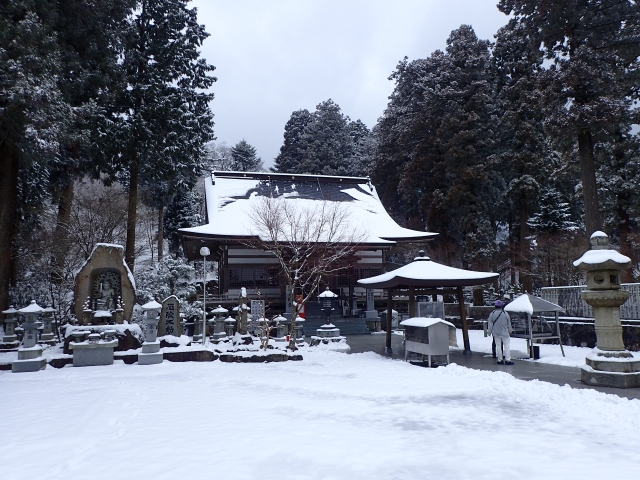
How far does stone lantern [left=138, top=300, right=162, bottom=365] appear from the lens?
36.7 ft

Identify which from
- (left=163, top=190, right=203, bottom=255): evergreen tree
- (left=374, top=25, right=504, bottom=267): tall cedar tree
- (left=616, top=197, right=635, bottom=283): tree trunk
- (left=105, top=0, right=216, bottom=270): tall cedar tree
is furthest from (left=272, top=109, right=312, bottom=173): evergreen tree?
(left=616, top=197, right=635, bottom=283): tree trunk

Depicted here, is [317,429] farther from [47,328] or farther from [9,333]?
[9,333]

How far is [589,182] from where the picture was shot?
14578 millimetres

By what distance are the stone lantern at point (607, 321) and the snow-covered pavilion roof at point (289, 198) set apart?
13.8 meters

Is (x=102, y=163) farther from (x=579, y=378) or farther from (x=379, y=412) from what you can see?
(x=579, y=378)

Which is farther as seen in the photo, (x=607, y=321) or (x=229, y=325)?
(x=229, y=325)

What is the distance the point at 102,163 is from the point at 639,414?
65.9 ft

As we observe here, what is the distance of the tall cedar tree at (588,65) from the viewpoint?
1371 cm

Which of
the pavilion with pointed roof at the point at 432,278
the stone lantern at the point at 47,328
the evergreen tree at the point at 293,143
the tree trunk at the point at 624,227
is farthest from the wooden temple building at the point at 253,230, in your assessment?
the evergreen tree at the point at 293,143

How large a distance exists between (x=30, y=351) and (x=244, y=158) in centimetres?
3986

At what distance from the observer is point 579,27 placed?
46.8ft

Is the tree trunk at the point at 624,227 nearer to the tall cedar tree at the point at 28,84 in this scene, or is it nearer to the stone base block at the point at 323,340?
the stone base block at the point at 323,340

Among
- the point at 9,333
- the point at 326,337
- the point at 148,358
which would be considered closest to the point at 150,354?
the point at 148,358

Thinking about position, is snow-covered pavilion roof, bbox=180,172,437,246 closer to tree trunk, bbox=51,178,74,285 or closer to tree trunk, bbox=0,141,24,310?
tree trunk, bbox=51,178,74,285
